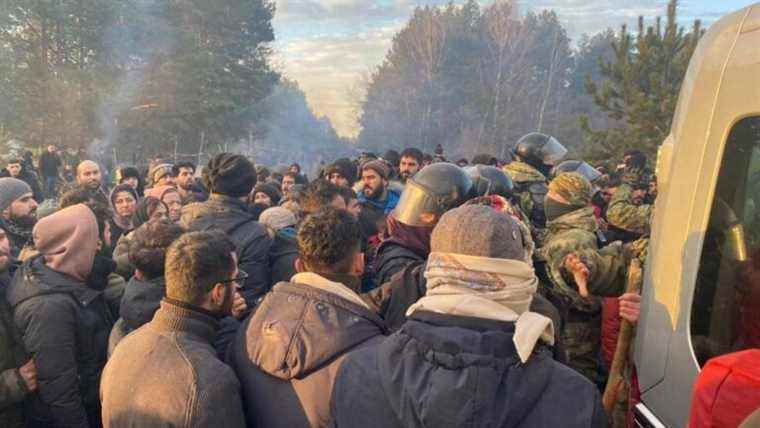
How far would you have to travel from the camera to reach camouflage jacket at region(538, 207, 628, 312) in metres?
3.19

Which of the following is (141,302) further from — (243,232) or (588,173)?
(588,173)

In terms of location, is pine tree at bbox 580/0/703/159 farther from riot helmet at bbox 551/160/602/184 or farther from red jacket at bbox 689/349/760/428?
red jacket at bbox 689/349/760/428

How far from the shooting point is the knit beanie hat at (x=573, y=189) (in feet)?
12.7

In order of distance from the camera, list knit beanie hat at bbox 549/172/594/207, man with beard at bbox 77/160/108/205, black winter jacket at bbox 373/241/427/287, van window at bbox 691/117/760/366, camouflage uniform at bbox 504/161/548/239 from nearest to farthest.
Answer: van window at bbox 691/117/760/366 < black winter jacket at bbox 373/241/427/287 < knit beanie hat at bbox 549/172/594/207 < camouflage uniform at bbox 504/161/548/239 < man with beard at bbox 77/160/108/205

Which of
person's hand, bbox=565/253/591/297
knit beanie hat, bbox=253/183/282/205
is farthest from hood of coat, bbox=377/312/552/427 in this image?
knit beanie hat, bbox=253/183/282/205

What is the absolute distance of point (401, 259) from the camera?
3121 millimetres

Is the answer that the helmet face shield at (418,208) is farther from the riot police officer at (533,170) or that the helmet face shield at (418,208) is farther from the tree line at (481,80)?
the tree line at (481,80)

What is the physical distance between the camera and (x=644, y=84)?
47.9 feet

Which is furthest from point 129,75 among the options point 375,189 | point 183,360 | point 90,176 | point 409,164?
point 183,360

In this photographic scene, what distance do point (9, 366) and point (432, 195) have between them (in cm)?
239

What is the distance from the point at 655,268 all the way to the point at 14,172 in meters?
10.9

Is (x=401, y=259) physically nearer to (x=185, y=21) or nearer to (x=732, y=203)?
(x=732, y=203)

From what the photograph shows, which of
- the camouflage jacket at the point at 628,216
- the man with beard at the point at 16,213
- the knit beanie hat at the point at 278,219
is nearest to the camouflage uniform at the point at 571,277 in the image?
the camouflage jacket at the point at 628,216

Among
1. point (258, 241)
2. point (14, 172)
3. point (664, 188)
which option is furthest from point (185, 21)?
point (664, 188)
